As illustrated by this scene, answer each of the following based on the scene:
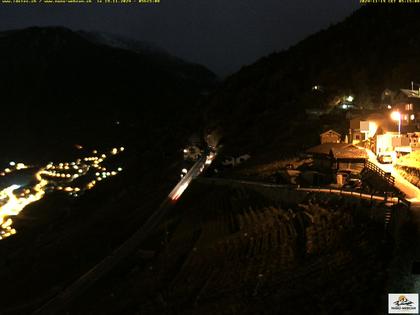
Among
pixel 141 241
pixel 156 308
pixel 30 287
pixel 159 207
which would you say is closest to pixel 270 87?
pixel 159 207

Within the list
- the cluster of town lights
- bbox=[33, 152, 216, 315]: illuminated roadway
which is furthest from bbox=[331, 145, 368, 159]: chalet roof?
the cluster of town lights

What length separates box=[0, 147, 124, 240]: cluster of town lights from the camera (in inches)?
2390

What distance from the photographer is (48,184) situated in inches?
3046

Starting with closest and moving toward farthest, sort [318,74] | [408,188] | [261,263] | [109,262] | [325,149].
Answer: [261,263], [408,188], [109,262], [325,149], [318,74]

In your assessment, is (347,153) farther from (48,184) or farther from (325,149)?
(48,184)

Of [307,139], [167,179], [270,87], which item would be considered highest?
[270,87]

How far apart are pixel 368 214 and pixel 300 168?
14.3 meters

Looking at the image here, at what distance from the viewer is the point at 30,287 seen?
29.9m

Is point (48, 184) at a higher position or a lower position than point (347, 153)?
lower

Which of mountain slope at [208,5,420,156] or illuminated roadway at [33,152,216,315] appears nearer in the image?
illuminated roadway at [33,152,216,315]

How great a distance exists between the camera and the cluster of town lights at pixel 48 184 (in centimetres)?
6070

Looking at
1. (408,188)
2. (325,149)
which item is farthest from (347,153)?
(408,188)

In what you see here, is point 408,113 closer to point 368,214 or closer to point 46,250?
point 368,214

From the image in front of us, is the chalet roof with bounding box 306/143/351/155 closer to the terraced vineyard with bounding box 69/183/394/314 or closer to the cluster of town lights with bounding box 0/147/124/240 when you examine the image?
the terraced vineyard with bounding box 69/183/394/314
